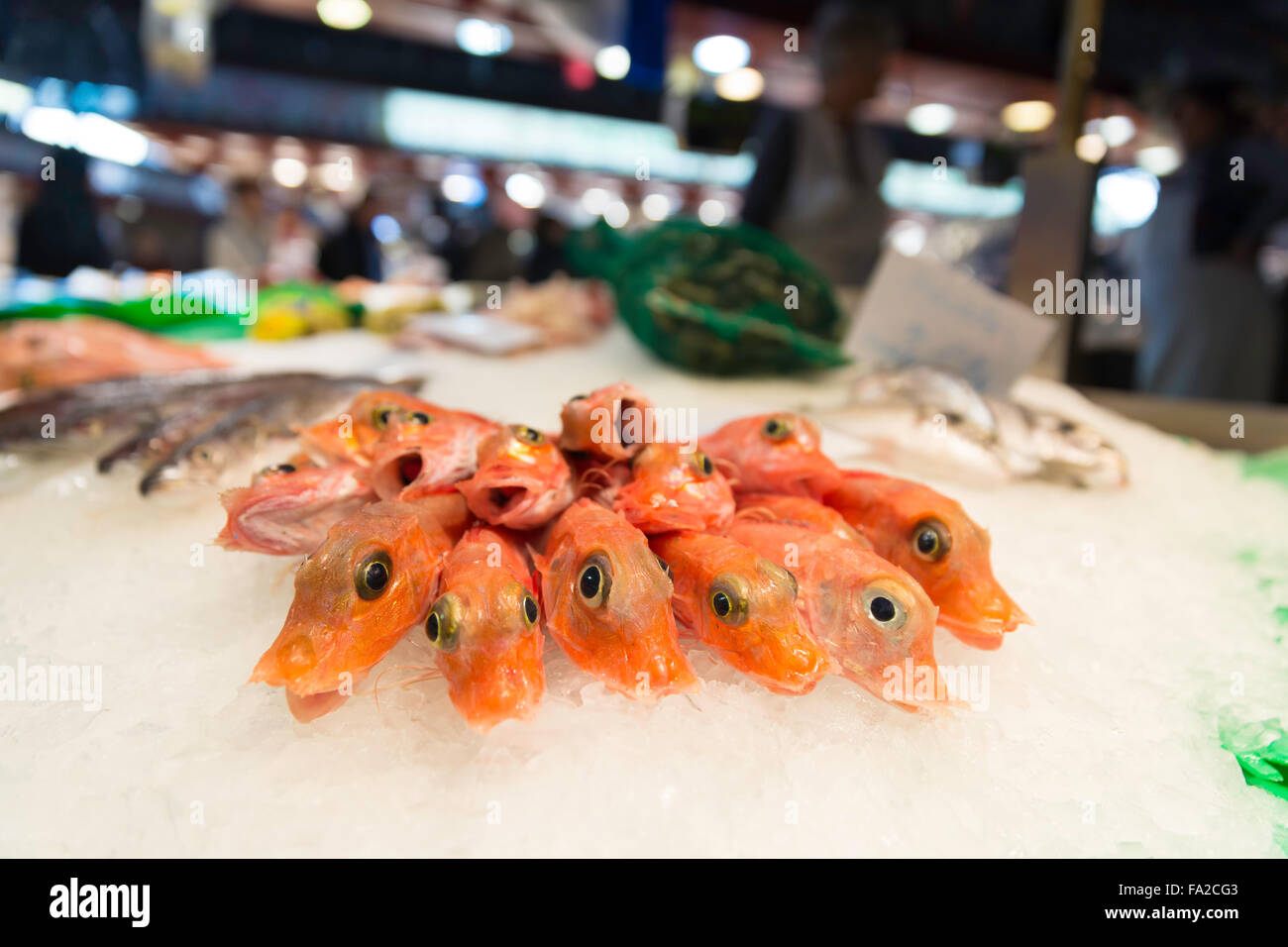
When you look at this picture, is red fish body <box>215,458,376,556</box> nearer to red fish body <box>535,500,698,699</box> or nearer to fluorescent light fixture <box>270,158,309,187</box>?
red fish body <box>535,500,698,699</box>

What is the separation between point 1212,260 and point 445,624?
4558 millimetres

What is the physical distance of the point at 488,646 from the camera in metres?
0.67

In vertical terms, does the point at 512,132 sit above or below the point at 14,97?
above

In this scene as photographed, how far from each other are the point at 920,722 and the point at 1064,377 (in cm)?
189

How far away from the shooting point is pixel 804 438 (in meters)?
1.04

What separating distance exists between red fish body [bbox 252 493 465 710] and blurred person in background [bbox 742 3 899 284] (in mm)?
2524

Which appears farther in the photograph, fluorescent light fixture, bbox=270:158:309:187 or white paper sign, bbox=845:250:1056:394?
fluorescent light fixture, bbox=270:158:309:187

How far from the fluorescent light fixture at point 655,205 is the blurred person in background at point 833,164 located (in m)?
12.7

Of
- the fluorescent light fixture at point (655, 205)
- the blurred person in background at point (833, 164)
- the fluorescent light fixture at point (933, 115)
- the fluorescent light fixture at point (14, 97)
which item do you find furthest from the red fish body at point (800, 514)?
the fluorescent light fixture at point (655, 205)

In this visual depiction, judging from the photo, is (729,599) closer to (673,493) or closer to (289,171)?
(673,493)

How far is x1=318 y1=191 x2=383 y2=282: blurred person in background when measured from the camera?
258 inches

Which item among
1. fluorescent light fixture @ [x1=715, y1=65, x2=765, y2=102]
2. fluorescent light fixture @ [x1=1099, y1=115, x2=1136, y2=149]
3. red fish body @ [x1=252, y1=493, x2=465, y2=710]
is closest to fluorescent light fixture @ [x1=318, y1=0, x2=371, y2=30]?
red fish body @ [x1=252, y1=493, x2=465, y2=710]

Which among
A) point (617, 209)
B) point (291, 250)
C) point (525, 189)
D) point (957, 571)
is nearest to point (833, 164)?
point (957, 571)
